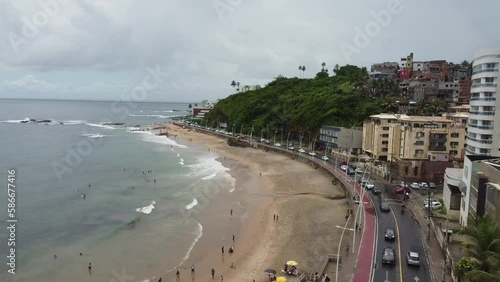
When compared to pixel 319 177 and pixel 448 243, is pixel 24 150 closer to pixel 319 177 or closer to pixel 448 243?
pixel 319 177

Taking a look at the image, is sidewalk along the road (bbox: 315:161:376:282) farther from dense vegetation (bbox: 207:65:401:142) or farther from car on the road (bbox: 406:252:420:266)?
dense vegetation (bbox: 207:65:401:142)

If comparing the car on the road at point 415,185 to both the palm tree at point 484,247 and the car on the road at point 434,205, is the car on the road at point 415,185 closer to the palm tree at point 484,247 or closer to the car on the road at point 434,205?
the car on the road at point 434,205

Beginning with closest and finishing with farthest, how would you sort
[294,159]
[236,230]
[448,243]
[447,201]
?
[448,243], [447,201], [236,230], [294,159]

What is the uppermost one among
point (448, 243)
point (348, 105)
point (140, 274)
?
point (348, 105)

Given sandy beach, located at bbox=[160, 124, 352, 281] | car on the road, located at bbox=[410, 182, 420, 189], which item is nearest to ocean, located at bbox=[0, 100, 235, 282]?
sandy beach, located at bbox=[160, 124, 352, 281]

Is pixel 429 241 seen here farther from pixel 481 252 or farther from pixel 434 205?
pixel 481 252

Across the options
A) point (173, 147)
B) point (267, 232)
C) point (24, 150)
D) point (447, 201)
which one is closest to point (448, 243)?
point (447, 201)

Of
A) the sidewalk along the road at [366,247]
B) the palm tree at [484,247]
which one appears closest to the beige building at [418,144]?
the sidewalk along the road at [366,247]
